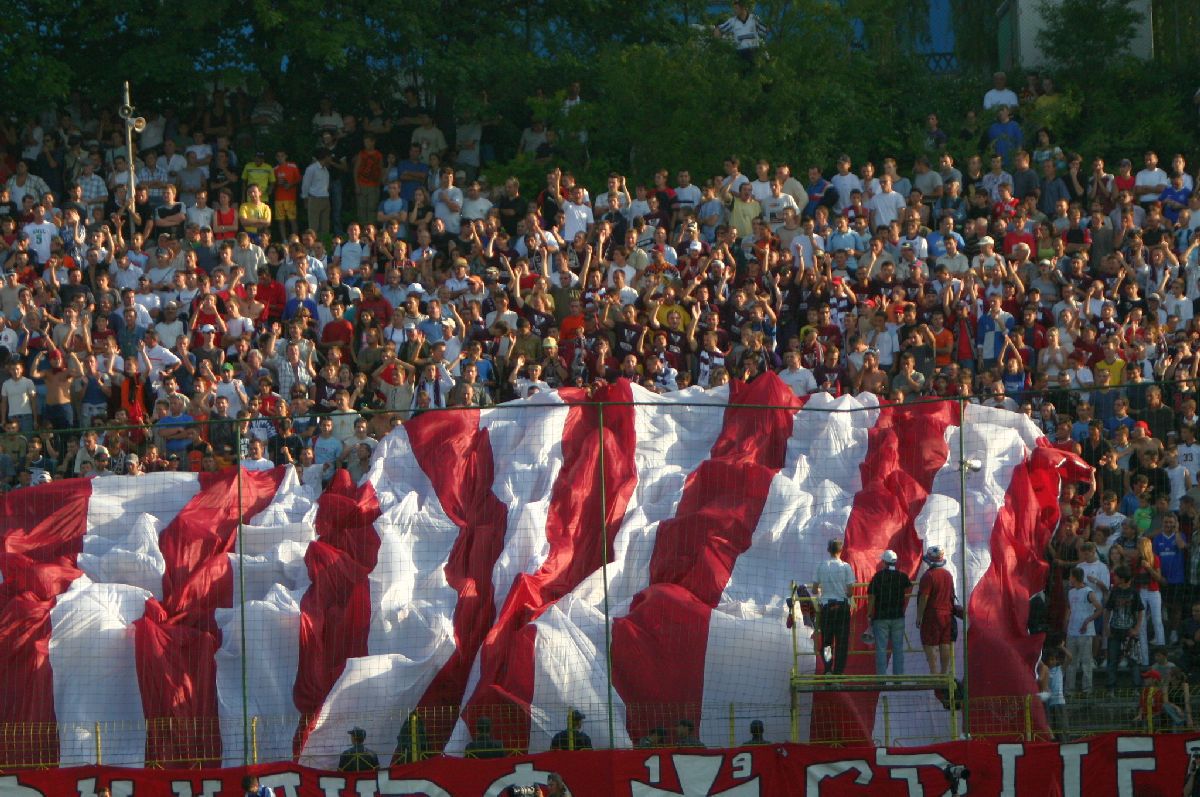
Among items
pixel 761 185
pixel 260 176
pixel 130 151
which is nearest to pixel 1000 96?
pixel 761 185

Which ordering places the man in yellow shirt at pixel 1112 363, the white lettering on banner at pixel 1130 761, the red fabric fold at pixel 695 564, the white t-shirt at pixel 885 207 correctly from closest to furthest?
1. the white lettering on banner at pixel 1130 761
2. the red fabric fold at pixel 695 564
3. the man in yellow shirt at pixel 1112 363
4. the white t-shirt at pixel 885 207

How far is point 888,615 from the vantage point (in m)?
16.8

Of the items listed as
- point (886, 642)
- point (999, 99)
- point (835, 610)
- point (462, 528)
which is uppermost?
point (999, 99)

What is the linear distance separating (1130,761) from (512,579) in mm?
5154

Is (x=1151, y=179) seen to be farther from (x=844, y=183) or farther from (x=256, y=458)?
(x=256, y=458)

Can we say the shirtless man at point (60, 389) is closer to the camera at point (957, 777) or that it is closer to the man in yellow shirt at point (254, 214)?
the man in yellow shirt at point (254, 214)

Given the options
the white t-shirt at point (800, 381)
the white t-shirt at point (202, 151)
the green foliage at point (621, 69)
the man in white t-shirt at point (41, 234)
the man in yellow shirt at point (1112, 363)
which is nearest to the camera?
the man in yellow shirt at point (1112, 363)

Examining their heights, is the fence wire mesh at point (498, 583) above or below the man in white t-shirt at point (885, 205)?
below

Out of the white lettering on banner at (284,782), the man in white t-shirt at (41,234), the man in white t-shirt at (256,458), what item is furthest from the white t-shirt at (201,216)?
the white lettering on banner at (284,782)

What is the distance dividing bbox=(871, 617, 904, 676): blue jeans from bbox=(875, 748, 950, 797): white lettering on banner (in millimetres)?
682

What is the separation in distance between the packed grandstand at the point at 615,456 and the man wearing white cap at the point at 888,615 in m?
0.10

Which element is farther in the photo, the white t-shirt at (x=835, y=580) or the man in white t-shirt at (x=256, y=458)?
the man in white t-shirt at (x=256, y=458)

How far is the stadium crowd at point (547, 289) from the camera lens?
70.5ft

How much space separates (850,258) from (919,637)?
25.4ft
